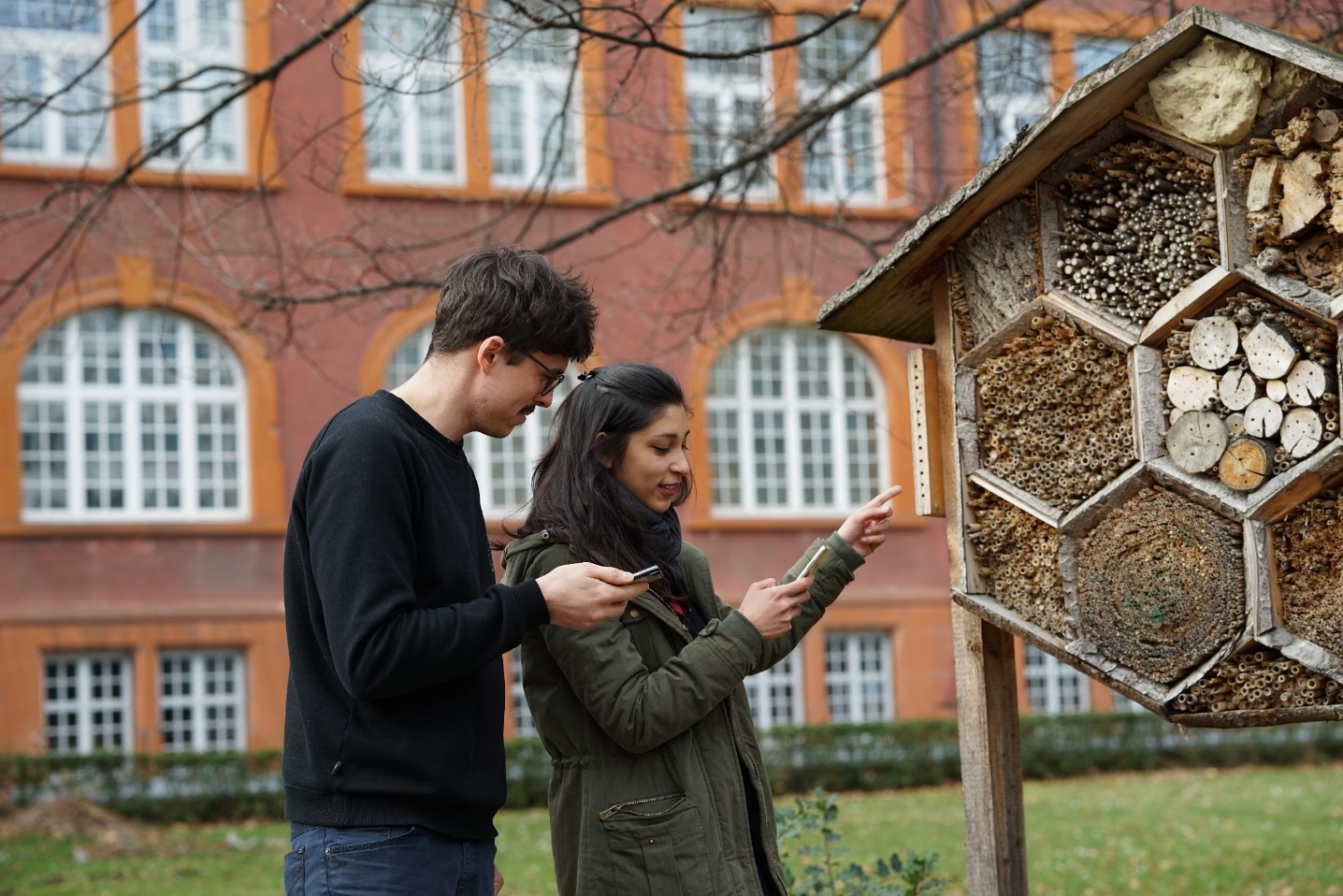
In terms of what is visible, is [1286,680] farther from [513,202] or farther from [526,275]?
[513,202]

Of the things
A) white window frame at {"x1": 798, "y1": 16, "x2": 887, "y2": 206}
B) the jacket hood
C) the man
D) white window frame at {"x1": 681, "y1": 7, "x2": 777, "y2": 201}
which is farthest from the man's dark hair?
white window frame at {"x1": 798, "y1": 16, "x2": 887, "y2": 206}

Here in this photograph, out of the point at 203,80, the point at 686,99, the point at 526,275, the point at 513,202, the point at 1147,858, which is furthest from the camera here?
the point at 203,80

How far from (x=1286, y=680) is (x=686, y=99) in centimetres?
600

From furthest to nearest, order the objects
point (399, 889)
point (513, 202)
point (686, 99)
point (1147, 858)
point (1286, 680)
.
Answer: point (1147, 858) < point (686, 99) < point (513, 202) < point (1286, 680) < point (399, 889)

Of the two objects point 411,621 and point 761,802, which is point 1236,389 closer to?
point 761,802

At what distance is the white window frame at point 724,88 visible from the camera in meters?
7.16

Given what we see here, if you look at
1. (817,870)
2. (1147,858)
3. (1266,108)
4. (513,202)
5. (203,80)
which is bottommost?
(1147,858)

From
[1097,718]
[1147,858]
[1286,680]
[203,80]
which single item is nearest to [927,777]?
[1097,718]

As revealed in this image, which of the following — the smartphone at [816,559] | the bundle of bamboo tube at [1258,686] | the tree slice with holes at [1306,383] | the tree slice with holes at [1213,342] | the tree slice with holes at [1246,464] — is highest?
the tree slice with holes at [1213,342]

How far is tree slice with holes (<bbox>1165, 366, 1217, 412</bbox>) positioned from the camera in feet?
11.0

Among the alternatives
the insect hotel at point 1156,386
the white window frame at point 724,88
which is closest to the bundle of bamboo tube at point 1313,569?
the insect hotel at point 1156,386

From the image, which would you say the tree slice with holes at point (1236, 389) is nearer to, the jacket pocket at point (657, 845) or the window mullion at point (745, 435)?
the jacket pocket at point (657, 845)

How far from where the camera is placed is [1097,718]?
18.3m

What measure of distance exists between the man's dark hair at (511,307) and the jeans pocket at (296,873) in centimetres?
94
